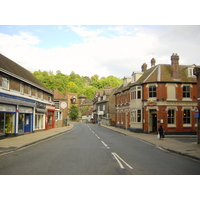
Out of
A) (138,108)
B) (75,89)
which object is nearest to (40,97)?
(138,108)

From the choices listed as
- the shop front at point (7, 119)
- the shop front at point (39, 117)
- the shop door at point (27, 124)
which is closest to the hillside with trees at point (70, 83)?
the shop front at point (39, 117)

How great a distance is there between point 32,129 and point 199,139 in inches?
770

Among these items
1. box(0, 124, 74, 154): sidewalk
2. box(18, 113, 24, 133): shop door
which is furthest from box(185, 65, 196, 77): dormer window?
box(18, 113, 24, 133): shop door

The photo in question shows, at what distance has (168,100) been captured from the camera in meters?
31.1

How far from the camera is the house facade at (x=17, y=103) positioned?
2050cm

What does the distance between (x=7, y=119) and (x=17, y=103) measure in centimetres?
205

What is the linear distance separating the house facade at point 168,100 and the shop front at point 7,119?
17682mm

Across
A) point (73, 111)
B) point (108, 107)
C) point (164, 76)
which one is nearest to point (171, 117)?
point (164, 76)

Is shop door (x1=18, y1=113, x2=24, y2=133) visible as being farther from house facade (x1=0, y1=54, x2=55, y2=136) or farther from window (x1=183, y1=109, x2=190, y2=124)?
window (x1=183, y1=109, x2=190, y2=124)

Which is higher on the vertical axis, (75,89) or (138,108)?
(75,89)

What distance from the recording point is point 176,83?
104 feet

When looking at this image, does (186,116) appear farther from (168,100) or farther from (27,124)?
(27,124)

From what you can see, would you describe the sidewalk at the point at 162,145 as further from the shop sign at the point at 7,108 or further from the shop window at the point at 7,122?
the shop sign at the point at 7,108

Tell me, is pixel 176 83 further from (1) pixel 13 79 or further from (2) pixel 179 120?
(1) pixel 13 79
